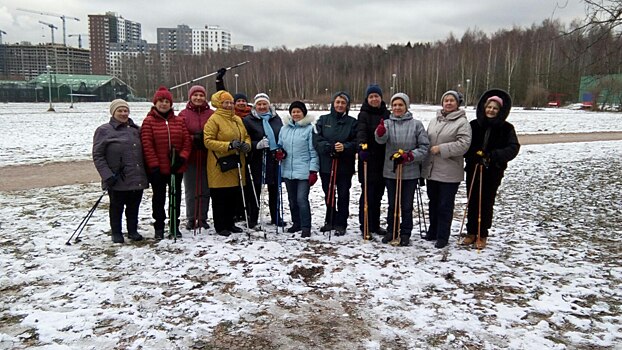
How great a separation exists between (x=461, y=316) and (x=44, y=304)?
12.1 feet

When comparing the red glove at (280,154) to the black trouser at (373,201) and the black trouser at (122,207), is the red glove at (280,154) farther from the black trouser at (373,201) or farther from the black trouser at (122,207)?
the black trouser at (122,207)

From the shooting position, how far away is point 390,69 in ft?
270

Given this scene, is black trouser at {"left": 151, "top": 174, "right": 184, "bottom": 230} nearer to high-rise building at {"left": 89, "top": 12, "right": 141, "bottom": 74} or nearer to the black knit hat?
the black knit hat

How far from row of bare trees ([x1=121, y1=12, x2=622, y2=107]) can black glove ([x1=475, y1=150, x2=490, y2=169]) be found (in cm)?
4416

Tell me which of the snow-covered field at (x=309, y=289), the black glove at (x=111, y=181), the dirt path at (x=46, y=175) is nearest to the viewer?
the snow-covered field at (x=309, y=289)

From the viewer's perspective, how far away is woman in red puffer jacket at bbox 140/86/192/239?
5.58m

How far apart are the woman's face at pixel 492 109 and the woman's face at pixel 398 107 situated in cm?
97

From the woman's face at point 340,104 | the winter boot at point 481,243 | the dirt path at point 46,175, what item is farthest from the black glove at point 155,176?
the dirt path at point 46,175

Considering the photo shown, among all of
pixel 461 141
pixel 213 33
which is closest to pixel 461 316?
pixel 461 141

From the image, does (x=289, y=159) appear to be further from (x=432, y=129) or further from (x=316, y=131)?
(x=432, y=129)

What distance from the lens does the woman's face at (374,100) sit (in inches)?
221

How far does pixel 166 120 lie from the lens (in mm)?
5664

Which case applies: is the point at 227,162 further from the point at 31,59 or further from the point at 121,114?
the point at 31,59

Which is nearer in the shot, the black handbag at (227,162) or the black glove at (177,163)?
the black glove at (177,163)
